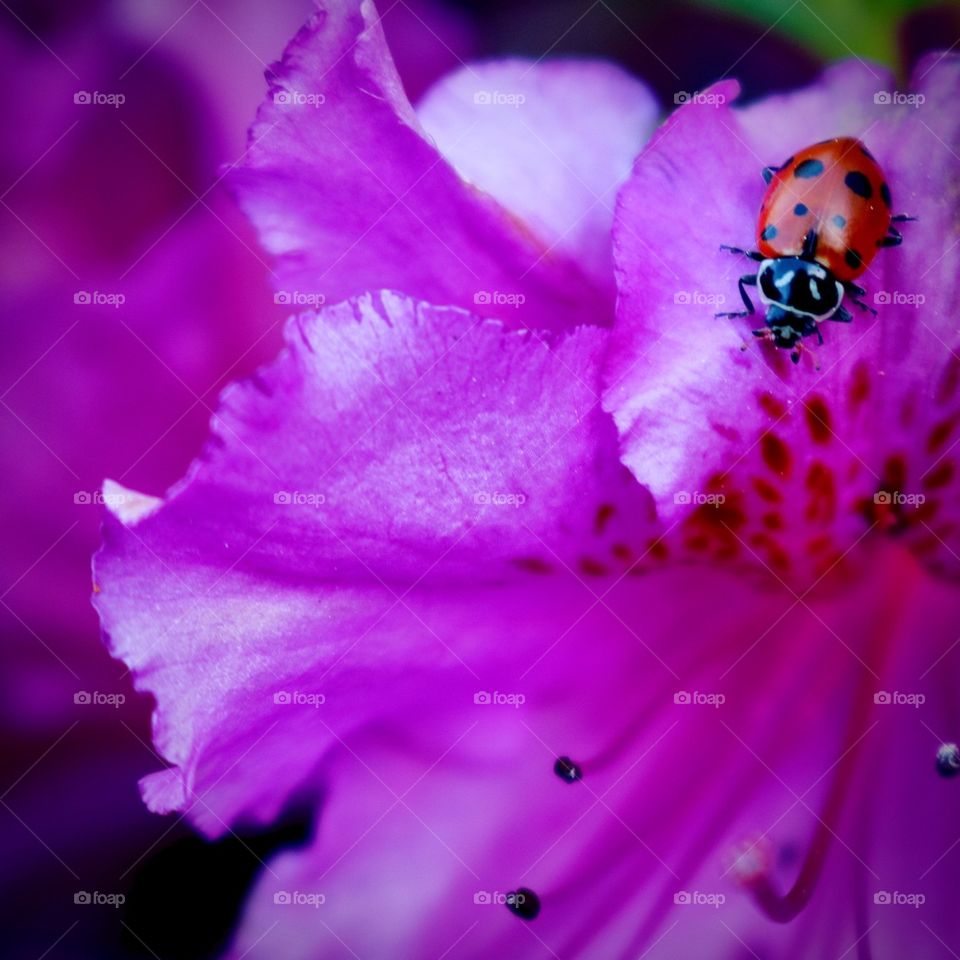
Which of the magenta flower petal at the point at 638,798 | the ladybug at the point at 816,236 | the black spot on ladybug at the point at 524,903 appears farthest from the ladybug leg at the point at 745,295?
the black spot on ladybug at the point at 524,903

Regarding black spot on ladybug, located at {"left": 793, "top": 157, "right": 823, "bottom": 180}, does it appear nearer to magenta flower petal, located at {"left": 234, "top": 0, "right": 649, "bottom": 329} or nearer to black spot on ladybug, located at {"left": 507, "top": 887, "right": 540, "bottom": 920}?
magenta flower petal, located at {"left": 234, "top": 0, "right": 649, "bottom": 329}

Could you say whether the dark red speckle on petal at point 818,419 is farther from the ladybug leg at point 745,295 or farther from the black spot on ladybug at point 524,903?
the black spot on ladybug at point 524,903

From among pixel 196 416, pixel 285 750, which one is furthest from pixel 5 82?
pixel 285 750

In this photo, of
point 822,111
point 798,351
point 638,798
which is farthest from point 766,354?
point 638,798

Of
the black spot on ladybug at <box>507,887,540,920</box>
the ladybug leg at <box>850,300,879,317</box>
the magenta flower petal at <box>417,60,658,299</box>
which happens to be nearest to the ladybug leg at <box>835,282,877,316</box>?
the ladybug leg at <box>850,300,879,317</box>

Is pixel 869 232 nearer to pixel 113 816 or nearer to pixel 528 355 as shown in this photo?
pixel 528 355

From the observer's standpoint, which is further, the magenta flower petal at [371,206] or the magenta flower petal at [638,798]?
the magenta flower petal at [638,798]
